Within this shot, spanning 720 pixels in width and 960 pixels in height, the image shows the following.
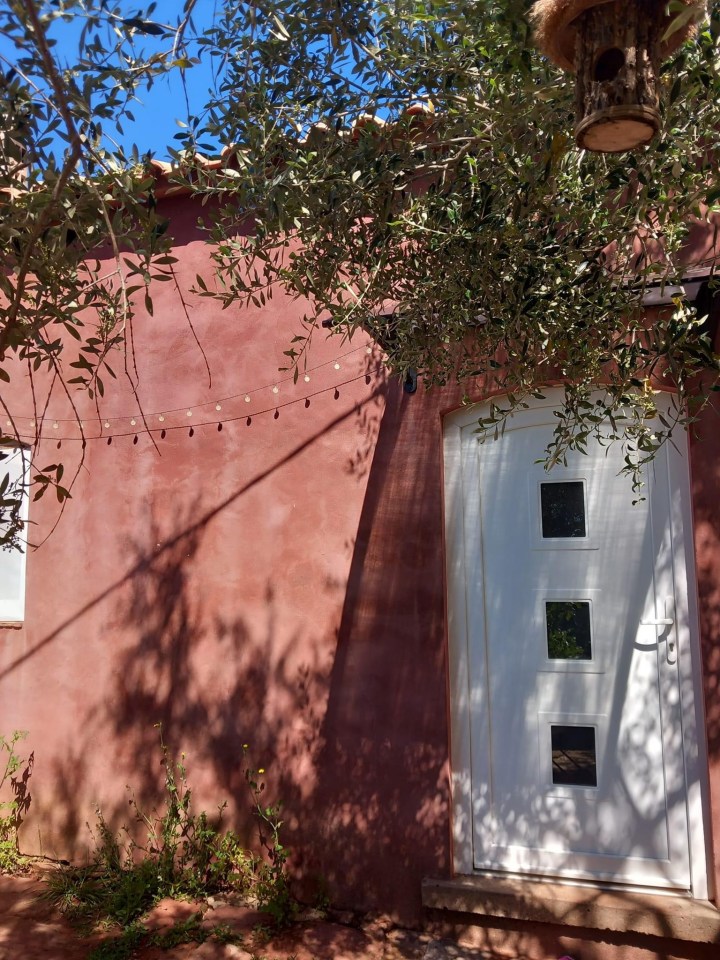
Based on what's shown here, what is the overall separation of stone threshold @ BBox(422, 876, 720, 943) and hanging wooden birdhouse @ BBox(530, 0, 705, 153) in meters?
3.44

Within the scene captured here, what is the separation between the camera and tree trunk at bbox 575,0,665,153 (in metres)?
1.89

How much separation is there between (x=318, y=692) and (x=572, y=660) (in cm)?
144

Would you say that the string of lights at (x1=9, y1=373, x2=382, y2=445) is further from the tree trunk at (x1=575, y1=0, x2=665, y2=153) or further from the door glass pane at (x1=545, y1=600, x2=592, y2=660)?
the tree trunk at (x1=575, y1=0, x2=665, y2=153)

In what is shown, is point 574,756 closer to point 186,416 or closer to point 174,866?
point 174,866

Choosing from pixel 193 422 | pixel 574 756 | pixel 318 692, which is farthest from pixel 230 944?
pixel 193 422

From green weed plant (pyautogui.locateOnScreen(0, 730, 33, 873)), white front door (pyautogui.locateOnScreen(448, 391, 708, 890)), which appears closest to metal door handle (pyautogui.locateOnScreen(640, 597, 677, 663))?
white front door (pyautogui.locateOnScreen(448, 391, 708, 890))

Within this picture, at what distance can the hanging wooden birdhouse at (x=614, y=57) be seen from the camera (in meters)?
1.89

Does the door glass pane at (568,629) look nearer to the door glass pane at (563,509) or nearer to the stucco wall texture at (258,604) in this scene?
the door glass pane at (563,509)

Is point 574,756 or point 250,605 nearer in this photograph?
point 574,756

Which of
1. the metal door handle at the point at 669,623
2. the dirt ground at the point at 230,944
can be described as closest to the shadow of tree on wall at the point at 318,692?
the dirt ground at the point at 230,944

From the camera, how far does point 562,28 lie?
1.99 metres

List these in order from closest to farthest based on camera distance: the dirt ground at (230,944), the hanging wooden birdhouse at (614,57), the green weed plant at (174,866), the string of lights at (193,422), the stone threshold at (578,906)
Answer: the hanging wooden birdhouse at (614,57) → the stone threshold at (578,906) → the dirt ground at (230,944) → the green weed plant at (174,866) → the string of lights at (193,422)

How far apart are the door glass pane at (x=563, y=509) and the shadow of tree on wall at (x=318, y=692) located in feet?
1.97

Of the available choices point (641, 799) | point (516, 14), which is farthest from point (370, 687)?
point (516, 14)
